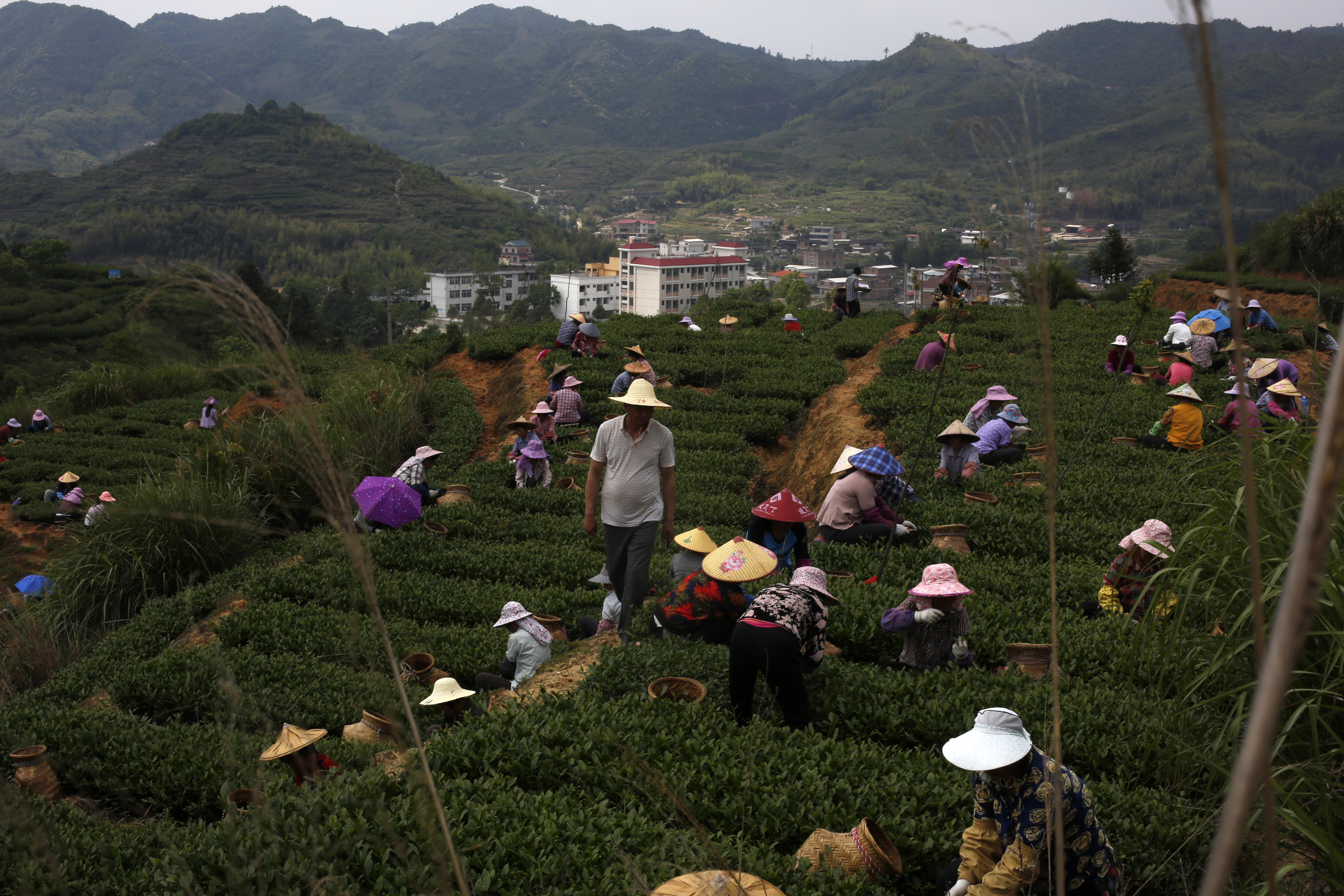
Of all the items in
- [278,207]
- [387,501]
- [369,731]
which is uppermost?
[278,207]

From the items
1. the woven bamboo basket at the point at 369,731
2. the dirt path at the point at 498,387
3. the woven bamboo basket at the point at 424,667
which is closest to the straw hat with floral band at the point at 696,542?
the woven bamboo basket at the point at 424,667

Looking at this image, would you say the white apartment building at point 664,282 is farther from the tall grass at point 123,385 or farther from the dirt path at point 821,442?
the dirt path at point 821,442

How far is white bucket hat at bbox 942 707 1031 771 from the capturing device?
3.49m

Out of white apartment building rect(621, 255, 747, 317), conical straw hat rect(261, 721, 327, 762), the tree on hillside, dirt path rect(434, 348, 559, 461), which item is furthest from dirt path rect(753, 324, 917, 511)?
white apartment building rect(621, 255, 747, 317)

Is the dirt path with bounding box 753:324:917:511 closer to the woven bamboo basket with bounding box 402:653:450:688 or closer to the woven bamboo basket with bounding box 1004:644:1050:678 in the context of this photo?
the woven bamboo basket with bounding box 1004:644:1050:678

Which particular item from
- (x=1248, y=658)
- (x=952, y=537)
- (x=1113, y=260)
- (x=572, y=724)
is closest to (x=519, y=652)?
(x=572, y=724)

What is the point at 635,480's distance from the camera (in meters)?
6.55

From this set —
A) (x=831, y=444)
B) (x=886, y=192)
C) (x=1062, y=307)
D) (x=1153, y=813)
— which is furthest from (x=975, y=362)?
(x=886, y=192)

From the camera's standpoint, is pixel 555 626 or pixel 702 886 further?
pixel 555 626

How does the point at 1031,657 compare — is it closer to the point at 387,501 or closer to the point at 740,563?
the point at 740,563

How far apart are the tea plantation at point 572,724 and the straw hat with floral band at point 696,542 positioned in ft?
2.29

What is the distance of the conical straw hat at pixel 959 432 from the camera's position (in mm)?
10281

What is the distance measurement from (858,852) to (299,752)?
3.16 meters

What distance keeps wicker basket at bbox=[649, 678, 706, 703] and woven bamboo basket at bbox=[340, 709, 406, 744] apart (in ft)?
5.39
